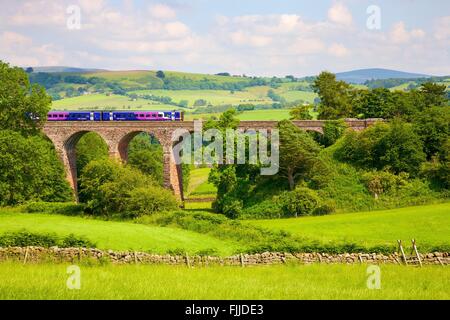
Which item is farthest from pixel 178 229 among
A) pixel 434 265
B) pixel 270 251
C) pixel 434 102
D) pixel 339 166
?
pixel 434 102

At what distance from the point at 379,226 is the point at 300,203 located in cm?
1186

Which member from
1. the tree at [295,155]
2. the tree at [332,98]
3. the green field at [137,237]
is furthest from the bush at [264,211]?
the tree at [332,98]

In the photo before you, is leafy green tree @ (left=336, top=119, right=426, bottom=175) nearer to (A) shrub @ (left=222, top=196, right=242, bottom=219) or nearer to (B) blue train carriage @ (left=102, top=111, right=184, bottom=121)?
(A) shrub @ (left=222, top=196, right=242, bottom=219)

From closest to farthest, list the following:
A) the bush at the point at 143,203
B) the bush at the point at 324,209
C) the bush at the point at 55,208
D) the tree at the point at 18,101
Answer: the bush at the point at 143,203 → the bush at the point at 55,208 → the bush at the point at 324,209 → the tree at the point at 18,101

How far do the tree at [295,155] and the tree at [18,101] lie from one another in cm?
2330

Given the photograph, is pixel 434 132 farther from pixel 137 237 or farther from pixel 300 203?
pixel 137 237

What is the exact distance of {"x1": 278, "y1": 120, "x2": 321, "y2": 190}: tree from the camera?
60781mm

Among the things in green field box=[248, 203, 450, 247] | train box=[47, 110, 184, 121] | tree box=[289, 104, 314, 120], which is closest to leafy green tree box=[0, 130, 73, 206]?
train box=[47, 110, 184, 121]

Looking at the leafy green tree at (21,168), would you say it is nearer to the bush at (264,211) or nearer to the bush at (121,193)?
the bush at (121,193)

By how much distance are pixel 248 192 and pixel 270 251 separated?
27520mm

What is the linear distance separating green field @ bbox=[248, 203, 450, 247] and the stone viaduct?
69.9 ft

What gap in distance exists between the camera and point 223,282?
26453 mm

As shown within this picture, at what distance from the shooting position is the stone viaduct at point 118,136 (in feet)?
242

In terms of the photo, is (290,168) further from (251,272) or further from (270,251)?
(251,272)
